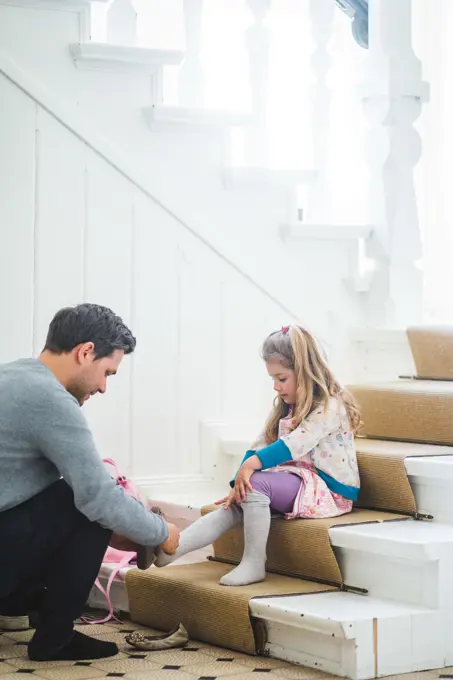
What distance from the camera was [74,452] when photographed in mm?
2422

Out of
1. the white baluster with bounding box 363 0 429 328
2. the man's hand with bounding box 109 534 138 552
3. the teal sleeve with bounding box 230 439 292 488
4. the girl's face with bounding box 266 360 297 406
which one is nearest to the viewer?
the man's hand with bounding box 109 534 138 552

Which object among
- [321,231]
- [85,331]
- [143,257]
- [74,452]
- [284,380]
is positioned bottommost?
Answer: [74,452]

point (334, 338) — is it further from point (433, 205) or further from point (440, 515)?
point (440, 515)

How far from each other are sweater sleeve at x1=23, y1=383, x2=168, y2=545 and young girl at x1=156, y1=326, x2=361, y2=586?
1.02 feet

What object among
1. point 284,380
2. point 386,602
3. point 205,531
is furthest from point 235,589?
point 284,380

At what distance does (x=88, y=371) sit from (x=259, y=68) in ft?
5.13

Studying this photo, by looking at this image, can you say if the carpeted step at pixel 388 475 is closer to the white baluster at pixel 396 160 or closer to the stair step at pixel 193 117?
the white baluster at pixel 396 160

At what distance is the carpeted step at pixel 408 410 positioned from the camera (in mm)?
3082

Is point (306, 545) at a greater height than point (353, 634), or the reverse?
point (306, 545)

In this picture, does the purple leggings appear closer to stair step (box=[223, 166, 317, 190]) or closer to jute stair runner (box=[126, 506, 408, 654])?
jute stair runner (box=[126, 506, 408, 654])

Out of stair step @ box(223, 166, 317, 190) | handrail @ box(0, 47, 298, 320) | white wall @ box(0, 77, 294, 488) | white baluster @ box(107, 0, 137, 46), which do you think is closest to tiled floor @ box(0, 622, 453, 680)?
white wall @ box(0, 77, 294, 488)

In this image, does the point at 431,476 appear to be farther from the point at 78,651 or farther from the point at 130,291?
the point at 130,291

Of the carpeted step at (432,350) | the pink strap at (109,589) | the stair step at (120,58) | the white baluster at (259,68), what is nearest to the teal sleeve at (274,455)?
the pink strap at (109,589)

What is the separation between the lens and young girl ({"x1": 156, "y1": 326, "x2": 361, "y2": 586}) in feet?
9.16
